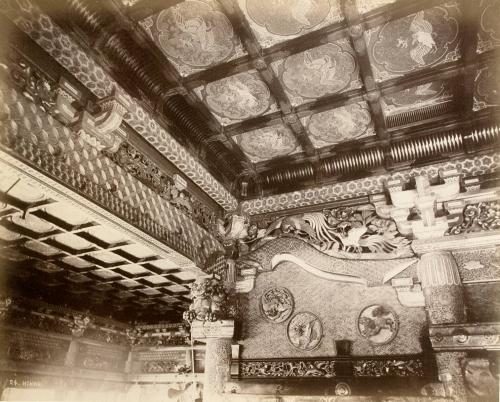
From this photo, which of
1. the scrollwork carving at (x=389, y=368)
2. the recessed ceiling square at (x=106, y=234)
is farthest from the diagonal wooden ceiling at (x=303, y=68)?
the scrollwork carving at (x=389, y=368)

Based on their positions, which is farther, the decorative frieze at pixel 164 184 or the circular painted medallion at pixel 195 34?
the decorative frieze at pixel 164 184

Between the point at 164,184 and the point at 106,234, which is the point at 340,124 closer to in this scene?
the point at 164,184

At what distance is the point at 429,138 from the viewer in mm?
4316

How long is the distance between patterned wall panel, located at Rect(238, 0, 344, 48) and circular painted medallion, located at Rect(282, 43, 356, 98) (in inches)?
9.9

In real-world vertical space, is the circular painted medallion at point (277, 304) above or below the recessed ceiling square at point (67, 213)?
below

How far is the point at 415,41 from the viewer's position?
3.31m

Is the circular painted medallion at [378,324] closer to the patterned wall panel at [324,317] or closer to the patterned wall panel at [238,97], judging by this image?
the patterned wall panel at [324,317]

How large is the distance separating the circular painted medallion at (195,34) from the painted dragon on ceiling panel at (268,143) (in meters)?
1.19

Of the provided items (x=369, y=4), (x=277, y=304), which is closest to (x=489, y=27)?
(x=369, y=4)

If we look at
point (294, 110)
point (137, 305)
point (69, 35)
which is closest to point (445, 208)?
point (294, 110)

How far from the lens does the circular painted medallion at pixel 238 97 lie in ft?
12.6

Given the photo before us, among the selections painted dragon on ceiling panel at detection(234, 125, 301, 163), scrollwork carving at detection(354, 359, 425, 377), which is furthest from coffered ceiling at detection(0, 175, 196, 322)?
scrollwork carving at detection(354, 359, 425, 377)

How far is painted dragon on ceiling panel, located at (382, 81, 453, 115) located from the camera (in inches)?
150

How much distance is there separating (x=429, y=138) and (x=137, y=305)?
20.4 ft
